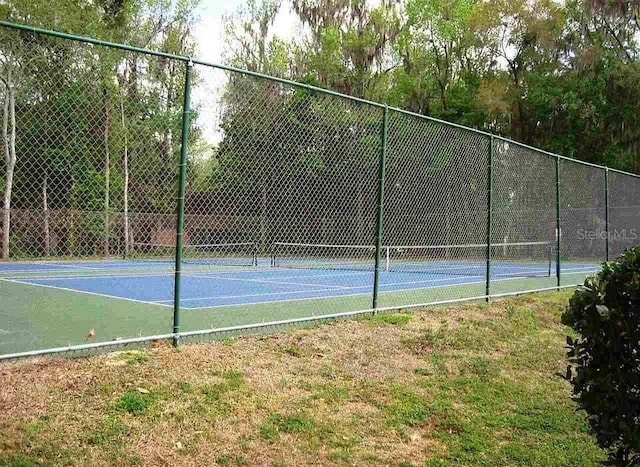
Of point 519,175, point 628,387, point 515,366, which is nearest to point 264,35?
point 519,175

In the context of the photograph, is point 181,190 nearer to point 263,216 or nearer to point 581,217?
point 263,216

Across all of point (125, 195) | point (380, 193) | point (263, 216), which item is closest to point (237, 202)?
point (263, 216)

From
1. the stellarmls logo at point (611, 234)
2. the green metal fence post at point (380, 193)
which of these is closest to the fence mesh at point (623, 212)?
the stellarmls logo at point (611, 234)

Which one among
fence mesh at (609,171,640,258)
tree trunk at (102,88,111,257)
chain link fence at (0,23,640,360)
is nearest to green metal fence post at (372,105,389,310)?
chain link fence at (0,23,640,360)

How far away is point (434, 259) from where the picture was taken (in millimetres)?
16031

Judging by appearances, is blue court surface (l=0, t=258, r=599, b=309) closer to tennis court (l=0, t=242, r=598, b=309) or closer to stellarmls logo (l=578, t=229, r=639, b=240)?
tennis court (l=0, t=242, r=598, b=309)

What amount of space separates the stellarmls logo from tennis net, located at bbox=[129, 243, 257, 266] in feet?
27.8

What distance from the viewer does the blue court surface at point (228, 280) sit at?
32.4 feet

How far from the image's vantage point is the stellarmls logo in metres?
15.1

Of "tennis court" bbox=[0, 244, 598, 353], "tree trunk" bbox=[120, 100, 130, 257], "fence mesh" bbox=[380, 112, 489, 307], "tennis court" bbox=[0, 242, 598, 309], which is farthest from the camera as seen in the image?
"tree trunk" bbox=[120, 100, 130, 257]

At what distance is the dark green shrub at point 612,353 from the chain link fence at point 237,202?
3.04 m

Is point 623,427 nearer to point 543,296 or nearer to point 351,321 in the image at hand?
point 351,321

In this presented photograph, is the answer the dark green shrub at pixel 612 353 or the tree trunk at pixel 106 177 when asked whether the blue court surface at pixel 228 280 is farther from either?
the dark green shrub at pixel 612 353

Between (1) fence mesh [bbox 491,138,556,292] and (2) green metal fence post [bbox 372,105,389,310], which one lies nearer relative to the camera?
(2) green metal fence post [bbox 372,105,389,310]
